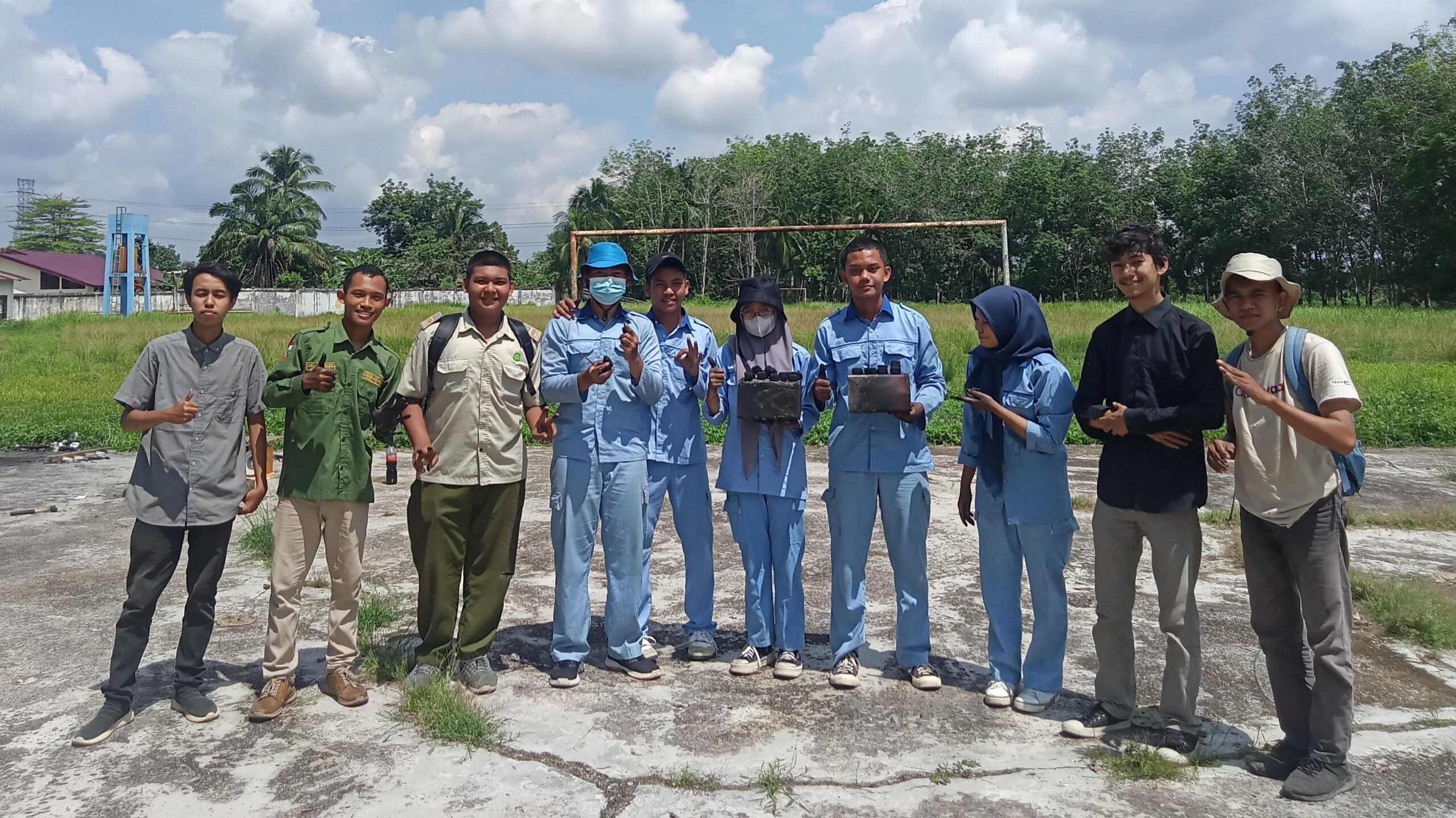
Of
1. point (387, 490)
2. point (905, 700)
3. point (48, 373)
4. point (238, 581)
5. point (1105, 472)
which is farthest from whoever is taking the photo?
point (48, 373)

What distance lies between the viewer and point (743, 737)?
3.60 meters

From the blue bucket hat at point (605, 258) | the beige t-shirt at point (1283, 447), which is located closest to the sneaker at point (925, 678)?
the beige t-shirt at point (1283, 447)

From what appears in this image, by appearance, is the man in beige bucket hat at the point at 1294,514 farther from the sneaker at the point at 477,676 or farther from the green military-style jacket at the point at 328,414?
the green military-style jacket at the point at 328,414

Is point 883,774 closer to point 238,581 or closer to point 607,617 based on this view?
point 607,617

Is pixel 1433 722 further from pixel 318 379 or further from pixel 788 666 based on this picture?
pixel 318 379

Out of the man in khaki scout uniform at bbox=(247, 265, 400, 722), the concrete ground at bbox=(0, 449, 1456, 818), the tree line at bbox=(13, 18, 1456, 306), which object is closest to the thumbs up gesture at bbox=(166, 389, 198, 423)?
the man in khaki scout uniform at bbox=(247, 265, 400, 722)

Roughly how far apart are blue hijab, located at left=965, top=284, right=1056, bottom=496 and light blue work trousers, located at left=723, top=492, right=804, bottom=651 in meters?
0.88

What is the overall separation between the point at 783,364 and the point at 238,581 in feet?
12.0

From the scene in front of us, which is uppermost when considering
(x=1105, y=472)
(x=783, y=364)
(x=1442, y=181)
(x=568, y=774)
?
(x=1442, y=181)

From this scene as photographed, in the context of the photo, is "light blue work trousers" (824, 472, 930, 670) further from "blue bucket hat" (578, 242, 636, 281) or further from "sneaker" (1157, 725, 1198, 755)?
"blue bucket hat" (578, 242, 636, 281)

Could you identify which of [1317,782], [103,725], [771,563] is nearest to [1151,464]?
[1317,782]

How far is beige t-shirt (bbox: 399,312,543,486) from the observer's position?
395cm

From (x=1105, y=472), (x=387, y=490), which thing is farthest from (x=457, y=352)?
(x=387, y=490)

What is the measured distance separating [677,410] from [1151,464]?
2.02m
